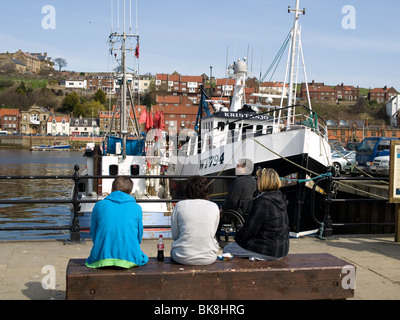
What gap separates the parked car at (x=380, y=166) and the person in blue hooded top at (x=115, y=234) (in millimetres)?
18934

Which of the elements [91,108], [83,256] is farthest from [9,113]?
[83,256]

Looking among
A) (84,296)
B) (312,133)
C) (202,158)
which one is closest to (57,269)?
(84,296)

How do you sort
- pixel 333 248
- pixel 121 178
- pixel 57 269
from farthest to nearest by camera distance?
pixel 333 248, pixel 57 269, pixel 121 178

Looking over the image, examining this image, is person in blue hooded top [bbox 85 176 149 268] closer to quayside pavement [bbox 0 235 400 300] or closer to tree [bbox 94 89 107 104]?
quayside pavement [bbox 0 235 400 300]

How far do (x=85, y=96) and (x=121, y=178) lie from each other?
200 metres

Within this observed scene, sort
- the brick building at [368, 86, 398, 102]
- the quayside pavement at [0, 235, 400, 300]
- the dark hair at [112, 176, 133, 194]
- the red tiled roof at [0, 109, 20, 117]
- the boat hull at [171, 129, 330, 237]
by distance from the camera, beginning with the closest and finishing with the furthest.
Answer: the dark hair at [112, 176, 133, 194] < the quayside pavement at [0, 235, 400, 300] < the boat hull at [171, 129, 330, 237] < the red tiled roof at [0, 109, 20, 117] < the brick building at [368, 86, 398, 102]

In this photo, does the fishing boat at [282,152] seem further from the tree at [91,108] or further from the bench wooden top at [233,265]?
the tree at [91,108]

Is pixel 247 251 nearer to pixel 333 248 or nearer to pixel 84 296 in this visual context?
pixel 84 296

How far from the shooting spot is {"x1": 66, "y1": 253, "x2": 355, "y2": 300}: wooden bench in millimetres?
4590

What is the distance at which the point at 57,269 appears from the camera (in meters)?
6.69

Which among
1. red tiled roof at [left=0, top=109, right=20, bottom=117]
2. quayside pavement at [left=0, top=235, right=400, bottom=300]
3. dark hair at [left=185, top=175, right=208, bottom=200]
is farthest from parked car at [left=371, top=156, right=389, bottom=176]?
red tiled roof at [left=0, top=109, right=20, bottom=117]

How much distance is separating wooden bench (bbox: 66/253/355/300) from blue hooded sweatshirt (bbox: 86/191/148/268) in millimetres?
102

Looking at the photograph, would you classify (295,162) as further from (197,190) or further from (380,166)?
(380,166)

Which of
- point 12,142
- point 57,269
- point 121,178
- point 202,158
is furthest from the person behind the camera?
point 12,142
